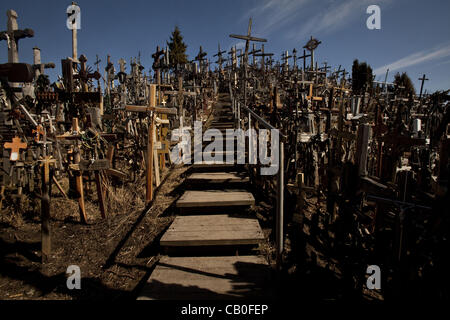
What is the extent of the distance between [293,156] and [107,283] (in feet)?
13.0

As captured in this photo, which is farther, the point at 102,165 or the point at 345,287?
the point at 102,165

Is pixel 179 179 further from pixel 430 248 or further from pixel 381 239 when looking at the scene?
pixel 430 248

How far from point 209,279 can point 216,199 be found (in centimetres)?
166

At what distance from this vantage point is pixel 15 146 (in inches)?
199

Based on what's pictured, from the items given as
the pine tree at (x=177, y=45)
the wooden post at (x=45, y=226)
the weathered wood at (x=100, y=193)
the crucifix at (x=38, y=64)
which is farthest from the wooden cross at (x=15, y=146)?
the pine tree at (x=177, y=45)

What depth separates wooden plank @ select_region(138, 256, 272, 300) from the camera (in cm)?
271

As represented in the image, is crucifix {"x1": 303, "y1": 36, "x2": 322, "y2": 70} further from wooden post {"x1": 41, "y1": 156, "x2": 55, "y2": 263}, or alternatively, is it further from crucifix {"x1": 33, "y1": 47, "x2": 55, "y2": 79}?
wooden post {"x1": 41, "y1": 156, "x2": 55, "y2": 263}

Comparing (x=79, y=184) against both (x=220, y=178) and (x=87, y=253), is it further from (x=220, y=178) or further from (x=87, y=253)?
(x=220, y=178)

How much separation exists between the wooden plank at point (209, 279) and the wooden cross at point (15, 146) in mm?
4014

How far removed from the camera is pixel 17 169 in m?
5.27

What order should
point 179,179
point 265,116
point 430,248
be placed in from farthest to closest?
point 265,116 < point 179,179 < point 430,248

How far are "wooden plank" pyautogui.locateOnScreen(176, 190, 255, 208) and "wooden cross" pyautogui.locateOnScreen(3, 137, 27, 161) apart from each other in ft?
11.7
